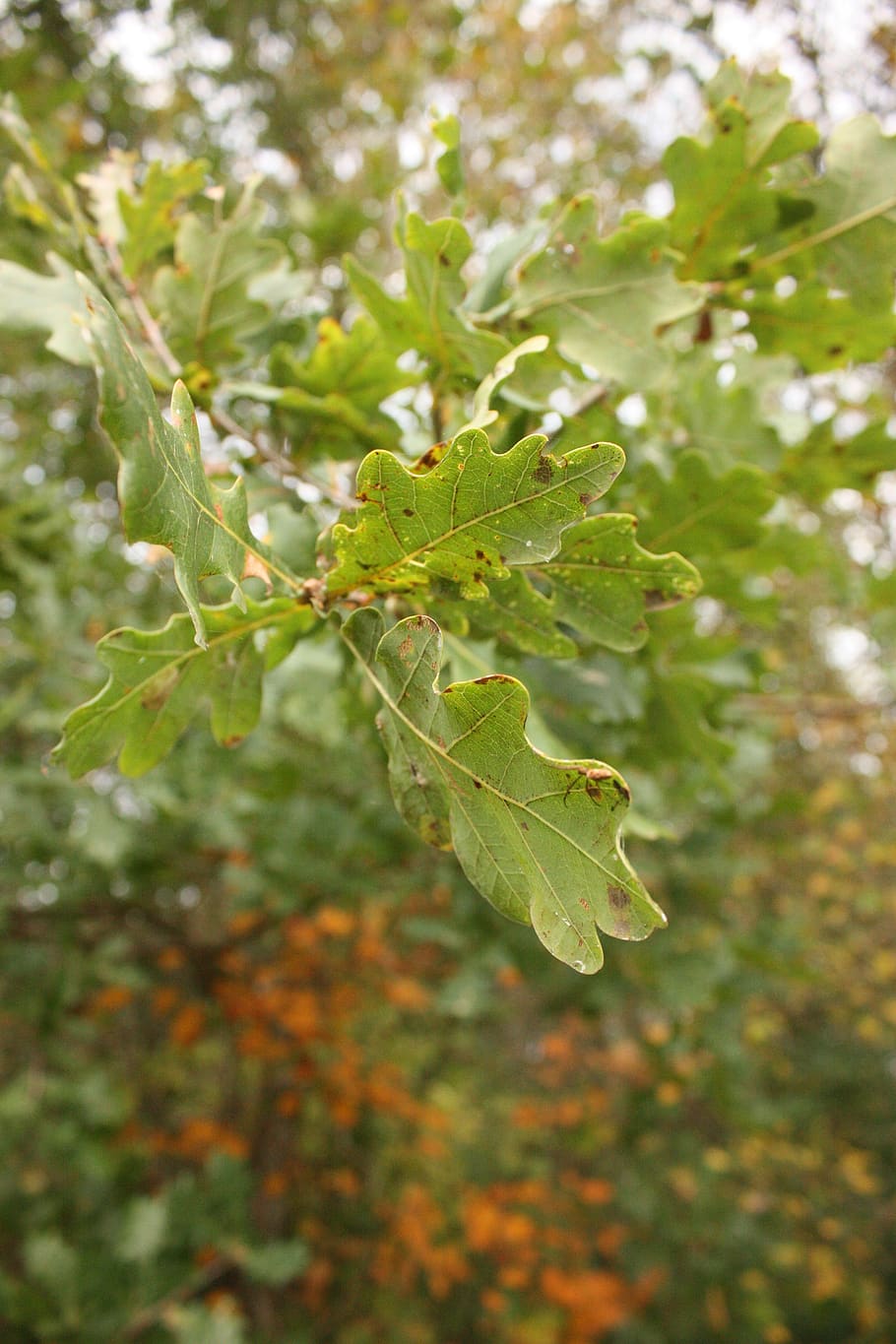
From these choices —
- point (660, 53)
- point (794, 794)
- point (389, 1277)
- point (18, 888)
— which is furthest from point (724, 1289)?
point (660, 53)

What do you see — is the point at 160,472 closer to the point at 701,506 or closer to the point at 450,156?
the point at 450,156

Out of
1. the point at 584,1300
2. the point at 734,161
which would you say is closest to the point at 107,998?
the point at 584,1300

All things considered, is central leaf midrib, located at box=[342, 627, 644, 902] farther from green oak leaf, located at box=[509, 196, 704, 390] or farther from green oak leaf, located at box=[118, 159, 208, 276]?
green oak leaf, located at box=[118, 159, 208, 276]

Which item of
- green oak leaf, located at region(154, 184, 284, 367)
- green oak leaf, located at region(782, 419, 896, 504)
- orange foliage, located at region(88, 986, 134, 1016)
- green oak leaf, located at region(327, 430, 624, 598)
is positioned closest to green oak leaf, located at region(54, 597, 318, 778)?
green oak leaf, located at region(327, 430, 624, 598)

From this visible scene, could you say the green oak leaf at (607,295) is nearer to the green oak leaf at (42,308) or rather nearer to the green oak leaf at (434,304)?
the green oak leaf at (434,304)

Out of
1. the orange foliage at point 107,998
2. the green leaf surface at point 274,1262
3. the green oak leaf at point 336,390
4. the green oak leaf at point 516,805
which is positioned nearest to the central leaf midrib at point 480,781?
the green oak leaf at point 516,805
